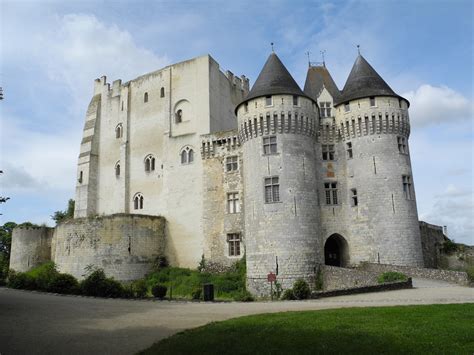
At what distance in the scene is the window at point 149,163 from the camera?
125ft

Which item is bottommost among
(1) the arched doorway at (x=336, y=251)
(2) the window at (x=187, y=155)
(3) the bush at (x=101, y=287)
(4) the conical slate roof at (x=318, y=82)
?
(3) the bush at (x=101, y=287)

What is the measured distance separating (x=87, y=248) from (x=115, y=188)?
326 inches

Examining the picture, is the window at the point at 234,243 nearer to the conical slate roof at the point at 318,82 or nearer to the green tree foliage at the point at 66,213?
the conical slate roof at the point at 318,82

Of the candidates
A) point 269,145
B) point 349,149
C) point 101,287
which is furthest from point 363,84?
point 101,287

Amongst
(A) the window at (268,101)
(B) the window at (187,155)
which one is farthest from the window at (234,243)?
(A) the window at (268,101)

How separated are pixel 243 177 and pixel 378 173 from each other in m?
9.31

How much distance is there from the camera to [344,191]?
29578mm

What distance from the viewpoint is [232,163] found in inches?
1296

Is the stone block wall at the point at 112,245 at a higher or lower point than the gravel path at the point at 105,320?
higher

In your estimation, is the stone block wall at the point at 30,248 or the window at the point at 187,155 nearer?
the window at the point at 187,155

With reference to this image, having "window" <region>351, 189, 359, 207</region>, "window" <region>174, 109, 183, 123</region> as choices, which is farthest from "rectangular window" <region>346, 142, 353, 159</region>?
"window" <region>174, 109, 183, 123</region>

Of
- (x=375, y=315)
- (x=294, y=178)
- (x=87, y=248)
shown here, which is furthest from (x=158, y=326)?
(x=87, y=248)

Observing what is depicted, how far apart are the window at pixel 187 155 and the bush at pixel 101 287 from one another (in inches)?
592

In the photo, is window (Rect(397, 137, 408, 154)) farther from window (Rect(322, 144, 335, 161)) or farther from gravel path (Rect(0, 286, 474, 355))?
gravel path (Rect(0, 286, 474, 355))
